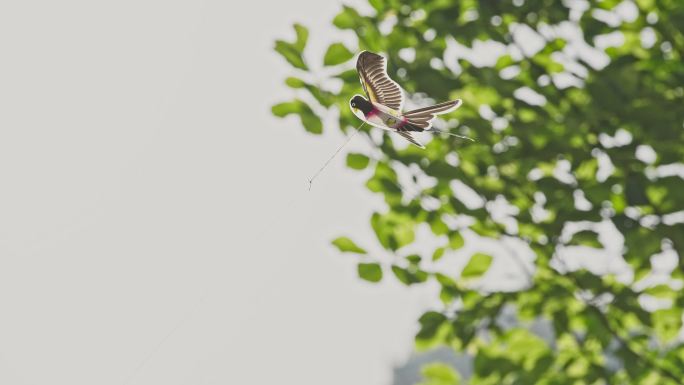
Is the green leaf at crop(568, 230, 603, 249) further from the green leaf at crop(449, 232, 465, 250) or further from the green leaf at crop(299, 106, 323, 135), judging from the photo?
the green leaf at crop(299, 106, 323, 135)

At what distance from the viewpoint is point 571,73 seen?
2.94 meters

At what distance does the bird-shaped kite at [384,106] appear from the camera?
63 cm

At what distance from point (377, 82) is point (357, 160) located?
6.21 ft

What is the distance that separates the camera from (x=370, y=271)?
281 centimetres

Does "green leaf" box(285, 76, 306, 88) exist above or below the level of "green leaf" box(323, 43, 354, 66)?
below

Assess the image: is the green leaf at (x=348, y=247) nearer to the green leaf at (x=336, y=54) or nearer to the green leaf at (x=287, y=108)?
the green leaf at (x=287, y=108)

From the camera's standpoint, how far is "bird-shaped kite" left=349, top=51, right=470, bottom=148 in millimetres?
626

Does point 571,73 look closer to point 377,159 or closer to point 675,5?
point 675,5

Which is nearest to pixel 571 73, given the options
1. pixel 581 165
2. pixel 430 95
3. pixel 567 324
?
pixel 581 165

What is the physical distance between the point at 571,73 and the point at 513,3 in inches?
15.1

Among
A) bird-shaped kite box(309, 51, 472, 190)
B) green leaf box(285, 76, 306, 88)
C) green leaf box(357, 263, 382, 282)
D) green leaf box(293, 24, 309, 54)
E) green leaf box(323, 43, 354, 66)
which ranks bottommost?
green leaf box(357, 263, 382, 282)

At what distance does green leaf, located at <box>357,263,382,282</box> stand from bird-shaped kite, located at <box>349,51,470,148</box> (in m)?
2.14

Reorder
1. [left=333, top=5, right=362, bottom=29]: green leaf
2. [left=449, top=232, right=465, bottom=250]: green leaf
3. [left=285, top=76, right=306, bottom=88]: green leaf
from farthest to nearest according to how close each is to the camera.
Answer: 1. [left=449, top=232, right=465, bottom=250]: green leaf
2. [left=333, top=5, right=362, bottom=29]: green leaf
3. [left=285, top=76, right=306, bottom=88]: green leaf

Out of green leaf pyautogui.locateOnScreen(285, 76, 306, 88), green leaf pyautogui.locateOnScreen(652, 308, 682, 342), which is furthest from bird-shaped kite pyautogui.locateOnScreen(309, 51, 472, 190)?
green leaf pyautogui.locateOnScreen(652, 308, 682, 342)
